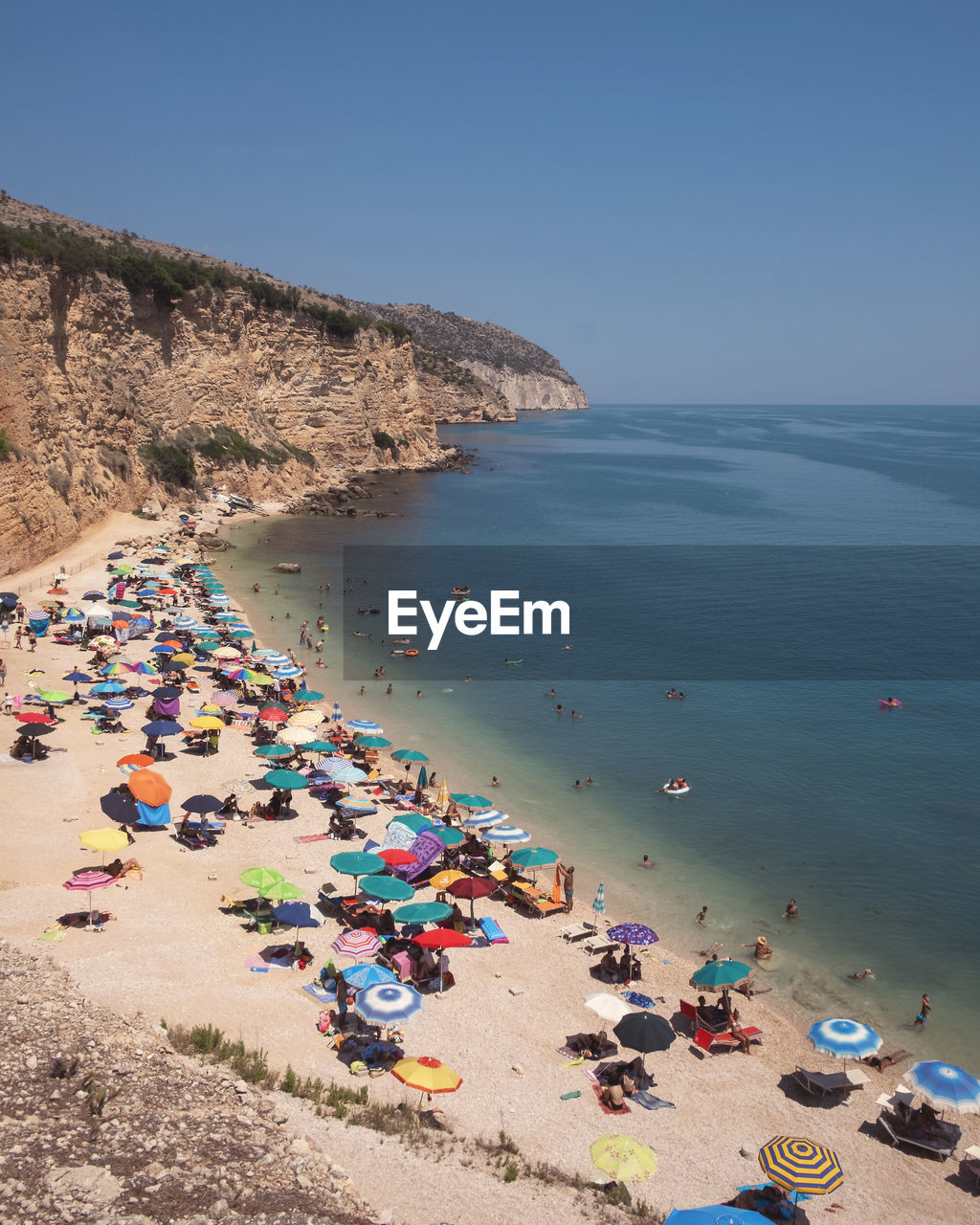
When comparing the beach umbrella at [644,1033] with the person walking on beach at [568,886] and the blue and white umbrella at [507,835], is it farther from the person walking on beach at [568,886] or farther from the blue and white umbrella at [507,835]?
the blue and white umbrella at [507,835]

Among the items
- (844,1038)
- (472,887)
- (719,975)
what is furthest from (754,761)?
(844,1038)

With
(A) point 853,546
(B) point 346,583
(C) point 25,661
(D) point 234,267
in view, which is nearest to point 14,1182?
(C) point 25,661

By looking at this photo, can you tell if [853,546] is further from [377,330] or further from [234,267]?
[234,267]

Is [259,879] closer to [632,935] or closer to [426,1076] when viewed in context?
[426,1076]

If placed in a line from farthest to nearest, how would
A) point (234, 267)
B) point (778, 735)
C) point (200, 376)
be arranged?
point (234, 267)
point (200, 376)
point (778, 735)

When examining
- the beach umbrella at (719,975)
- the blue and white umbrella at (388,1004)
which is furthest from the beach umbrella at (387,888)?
the beach umbrella at (719,975)

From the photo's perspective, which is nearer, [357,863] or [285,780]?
[357,863]
